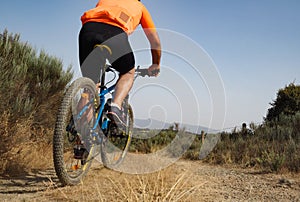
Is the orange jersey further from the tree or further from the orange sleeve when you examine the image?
the tree

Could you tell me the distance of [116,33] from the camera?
2516 millimetres

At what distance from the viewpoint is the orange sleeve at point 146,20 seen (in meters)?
2.80

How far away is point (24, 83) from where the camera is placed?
398 cm

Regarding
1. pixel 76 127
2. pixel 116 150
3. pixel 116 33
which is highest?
pixel 116 33

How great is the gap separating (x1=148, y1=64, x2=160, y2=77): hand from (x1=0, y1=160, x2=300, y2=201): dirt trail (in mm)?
1178

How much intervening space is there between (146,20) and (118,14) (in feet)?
1.24

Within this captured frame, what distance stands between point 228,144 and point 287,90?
16.6ft

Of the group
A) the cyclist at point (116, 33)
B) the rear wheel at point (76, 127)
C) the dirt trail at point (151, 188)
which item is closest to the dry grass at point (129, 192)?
the dirt trail at point (151, 188)

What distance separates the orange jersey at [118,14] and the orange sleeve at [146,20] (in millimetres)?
67

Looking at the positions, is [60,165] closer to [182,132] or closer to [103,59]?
[103,59]

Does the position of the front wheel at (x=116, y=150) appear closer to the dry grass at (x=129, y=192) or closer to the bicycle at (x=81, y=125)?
the bicycle at (x=81, y=125)

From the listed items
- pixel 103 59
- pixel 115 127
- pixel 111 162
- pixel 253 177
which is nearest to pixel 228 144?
pixel 253 177

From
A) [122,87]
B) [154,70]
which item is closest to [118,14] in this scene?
[122,87]

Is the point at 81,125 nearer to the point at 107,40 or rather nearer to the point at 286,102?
the point at 107,40
